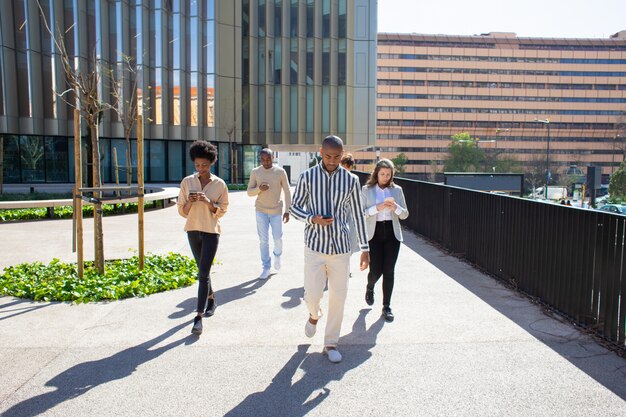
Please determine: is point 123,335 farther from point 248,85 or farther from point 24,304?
point 248,85

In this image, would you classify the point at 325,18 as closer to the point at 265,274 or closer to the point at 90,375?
the point at 265,274

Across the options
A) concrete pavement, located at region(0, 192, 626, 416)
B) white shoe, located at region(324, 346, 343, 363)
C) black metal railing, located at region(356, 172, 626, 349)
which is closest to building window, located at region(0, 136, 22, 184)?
concrete pavement, located at region(0, 192, 626, 416)

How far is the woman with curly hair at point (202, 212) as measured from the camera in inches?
212

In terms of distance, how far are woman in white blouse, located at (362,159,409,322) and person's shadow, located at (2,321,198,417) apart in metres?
2.15

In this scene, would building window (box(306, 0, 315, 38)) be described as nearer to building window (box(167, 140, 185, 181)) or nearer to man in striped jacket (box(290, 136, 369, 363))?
building window (box(167, 140, 185, 181))

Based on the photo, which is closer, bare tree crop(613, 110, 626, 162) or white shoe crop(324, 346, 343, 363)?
white shoe crop(324, 346, 343, 363)

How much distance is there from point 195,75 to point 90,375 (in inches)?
1410

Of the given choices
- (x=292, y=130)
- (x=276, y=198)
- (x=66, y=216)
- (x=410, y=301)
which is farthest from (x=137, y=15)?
(x=410, y=301)

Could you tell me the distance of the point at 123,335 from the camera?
17.2ft

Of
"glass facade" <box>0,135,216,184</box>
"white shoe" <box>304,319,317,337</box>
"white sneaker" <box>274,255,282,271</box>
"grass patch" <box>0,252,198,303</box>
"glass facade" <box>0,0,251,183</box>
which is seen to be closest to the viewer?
"white shoe" <box>304,319,317,337</box>

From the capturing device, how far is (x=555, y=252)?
6.00 meters

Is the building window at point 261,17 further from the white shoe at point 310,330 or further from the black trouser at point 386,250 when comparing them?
the white shoe at point 310,330

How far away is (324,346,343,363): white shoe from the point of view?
449 centimetres

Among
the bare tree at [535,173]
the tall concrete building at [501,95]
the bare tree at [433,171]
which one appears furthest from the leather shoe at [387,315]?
the tall concrete building at [501,95]
